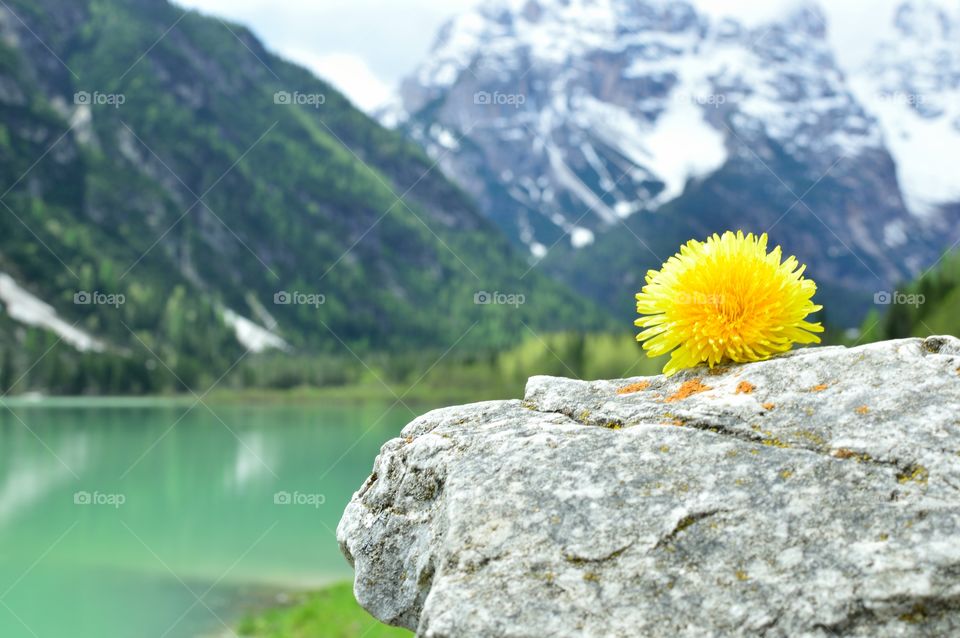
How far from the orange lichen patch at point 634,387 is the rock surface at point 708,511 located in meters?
0.15

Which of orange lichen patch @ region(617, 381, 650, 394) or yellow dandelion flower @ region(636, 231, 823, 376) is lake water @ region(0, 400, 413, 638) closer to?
orange lichen patch @ region(617, 381, 650, 394)

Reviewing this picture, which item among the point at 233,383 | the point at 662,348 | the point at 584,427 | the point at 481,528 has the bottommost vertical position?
the point at 233,383

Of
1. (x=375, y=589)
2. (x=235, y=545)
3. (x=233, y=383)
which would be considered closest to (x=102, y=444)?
(x=235, y=545)

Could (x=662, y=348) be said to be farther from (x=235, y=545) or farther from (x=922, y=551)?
(x=235, y=545)

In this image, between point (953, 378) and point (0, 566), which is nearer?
point (953, 378)

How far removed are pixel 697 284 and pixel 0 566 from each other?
1288 inches

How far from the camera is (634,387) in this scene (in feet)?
14.6

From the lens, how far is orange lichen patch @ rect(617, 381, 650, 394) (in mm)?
4383

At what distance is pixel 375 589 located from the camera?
4.28 m

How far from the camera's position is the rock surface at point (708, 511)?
3104 mm
